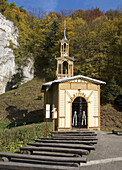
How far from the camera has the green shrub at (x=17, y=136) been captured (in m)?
7.81

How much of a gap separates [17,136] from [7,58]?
3040 cm

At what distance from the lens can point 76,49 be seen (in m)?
35.0

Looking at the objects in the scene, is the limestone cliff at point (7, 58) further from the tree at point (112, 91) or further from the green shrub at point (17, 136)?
the green shrub at point (17, 136)

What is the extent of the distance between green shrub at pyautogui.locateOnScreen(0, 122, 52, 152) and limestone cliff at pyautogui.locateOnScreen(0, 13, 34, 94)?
2606cm

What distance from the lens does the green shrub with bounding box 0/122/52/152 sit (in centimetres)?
781

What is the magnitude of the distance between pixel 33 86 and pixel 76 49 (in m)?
11.5

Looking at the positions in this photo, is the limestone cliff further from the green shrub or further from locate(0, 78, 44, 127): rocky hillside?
the green shrub

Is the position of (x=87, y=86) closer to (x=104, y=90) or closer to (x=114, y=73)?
(x=104, y=90)

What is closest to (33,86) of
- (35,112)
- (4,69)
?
(4,69)

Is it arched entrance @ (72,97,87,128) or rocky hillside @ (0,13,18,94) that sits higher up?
rocky hillside @ (0,13,18,94)

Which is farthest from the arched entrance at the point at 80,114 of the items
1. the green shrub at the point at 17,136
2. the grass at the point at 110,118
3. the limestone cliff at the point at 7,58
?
the limestone cliff at the point at 7,58

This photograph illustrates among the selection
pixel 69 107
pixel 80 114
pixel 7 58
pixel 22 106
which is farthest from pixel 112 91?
pixel 7 58

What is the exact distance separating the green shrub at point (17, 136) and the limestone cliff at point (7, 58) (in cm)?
2606

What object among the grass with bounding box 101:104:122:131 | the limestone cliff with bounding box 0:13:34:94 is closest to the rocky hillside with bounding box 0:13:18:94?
the limestone cliff with bounding box 0:13:34:94
